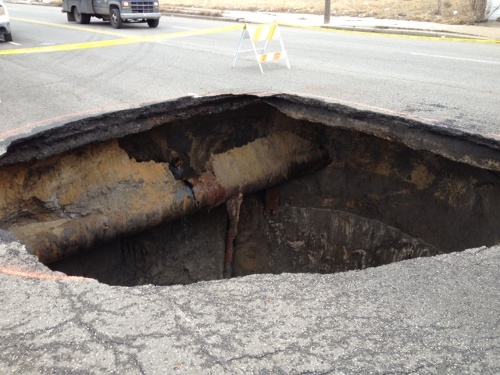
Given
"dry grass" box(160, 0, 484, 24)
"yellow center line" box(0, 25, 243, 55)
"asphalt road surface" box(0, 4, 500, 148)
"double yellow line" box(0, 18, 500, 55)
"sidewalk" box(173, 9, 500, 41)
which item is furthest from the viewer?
"dry grass" box(160, 0, 484, 24)

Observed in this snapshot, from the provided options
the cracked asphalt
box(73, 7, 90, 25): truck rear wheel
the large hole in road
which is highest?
the cracked asphalt

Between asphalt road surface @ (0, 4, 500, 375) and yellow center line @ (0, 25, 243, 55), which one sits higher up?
asphalt road surface @ (0, 4, 500, 375)

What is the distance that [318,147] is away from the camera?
716 centimetres

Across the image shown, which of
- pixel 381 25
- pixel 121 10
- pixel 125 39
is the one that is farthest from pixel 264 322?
pixel 121 10

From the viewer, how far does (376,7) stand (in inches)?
829

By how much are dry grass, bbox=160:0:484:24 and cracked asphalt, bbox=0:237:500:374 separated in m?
16.6

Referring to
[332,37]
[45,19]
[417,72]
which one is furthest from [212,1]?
[417,72]

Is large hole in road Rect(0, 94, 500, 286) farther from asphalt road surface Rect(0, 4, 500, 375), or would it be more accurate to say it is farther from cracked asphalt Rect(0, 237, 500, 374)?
cracked asphalt Rect(0, 237, 500, 374)

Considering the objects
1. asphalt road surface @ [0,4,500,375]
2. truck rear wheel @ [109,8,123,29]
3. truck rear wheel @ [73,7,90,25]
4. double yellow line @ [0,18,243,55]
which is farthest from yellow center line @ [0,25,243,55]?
asphalt road surface @ [0,4,500,375]

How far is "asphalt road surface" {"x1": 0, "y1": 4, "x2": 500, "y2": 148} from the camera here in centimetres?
669

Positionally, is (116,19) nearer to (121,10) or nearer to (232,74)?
(121,10)

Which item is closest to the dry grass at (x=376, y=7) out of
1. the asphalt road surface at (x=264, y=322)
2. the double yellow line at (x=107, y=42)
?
the double yellow line at (x=107, y=42)

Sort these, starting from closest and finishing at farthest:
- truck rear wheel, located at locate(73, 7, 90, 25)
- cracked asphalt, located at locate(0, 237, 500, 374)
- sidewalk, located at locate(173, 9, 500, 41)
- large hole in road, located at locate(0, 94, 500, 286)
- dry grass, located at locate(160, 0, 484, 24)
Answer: cracked asphalt, located at locate(0, 237, 500, 374)
large hole in road, located at locate(0, 94, 500, 286)
sidewalk, located at locate(173, 9, 500, 41)
dry grass, located at locate(160, 0, 484, 24)
truck rear wheel, located at locate(73, 7, 90, 25)

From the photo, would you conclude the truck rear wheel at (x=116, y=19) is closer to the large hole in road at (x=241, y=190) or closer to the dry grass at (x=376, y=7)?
the dry grass at (x=376, y=7)
